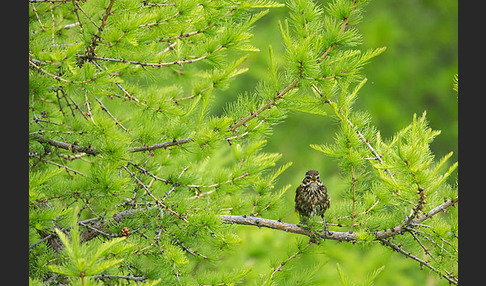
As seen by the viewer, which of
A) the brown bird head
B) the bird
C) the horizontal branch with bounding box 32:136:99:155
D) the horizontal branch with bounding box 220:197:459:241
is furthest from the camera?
the brown bird head

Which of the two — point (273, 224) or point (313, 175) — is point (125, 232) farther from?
point (313, 175)

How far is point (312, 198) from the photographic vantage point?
191 inches

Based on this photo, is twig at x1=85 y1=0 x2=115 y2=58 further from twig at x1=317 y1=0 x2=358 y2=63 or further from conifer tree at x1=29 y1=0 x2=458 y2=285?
twig at x1=317 y1=0 x2=358 y2=63

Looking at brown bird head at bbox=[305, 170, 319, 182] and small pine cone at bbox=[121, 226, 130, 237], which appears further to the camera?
brown bird head at bbox=[305, 170, 319, 182]

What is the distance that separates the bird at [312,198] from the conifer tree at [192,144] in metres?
0.60

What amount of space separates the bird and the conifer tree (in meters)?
0.60

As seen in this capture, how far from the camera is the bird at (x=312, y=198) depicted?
485 cm

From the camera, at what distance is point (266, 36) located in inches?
461

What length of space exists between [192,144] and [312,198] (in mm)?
1428

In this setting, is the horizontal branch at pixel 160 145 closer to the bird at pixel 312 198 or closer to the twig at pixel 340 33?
the twig at pixel 340 33

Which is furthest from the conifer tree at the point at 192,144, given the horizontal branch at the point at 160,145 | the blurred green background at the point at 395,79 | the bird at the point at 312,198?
the blurred green background at the point at 395,79

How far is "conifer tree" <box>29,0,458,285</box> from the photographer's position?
3471 mm

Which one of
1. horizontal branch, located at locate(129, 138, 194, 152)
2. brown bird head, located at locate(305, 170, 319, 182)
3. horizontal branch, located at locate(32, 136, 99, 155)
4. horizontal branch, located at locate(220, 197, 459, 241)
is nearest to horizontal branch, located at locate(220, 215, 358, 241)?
horizontal branch, located at locate(220, 197, 459, 241)

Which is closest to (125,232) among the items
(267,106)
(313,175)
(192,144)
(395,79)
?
(192,144)
